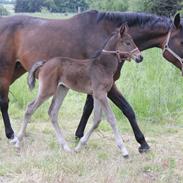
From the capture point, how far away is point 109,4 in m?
35.0

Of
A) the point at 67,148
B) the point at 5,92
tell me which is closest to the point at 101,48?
the point at 67,148

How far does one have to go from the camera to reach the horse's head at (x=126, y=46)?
4.84 meters

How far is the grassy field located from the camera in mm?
4211

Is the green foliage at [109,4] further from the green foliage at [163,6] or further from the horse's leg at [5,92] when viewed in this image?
the horse's leg at [5,92]

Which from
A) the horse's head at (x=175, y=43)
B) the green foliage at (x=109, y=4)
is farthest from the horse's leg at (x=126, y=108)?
the green foliage at (x=109, y=4)

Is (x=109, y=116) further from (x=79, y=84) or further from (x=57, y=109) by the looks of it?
(x=57, y=109)

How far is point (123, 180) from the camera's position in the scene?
4027 mm

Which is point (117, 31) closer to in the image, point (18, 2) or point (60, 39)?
point (60, 39)

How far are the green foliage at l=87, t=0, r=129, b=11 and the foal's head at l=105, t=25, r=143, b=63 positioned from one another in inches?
1168

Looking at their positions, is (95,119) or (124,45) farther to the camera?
(95,119)

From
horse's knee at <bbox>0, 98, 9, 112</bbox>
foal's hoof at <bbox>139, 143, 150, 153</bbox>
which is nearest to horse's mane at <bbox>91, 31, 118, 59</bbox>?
foal's hoof at <bbox>139, 143, 150, 153</bbox>

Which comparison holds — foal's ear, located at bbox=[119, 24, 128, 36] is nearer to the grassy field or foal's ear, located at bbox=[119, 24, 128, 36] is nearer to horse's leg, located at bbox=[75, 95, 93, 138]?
horse's leg, located at bbox=[75, 95, 93, 138]

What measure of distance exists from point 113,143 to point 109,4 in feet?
99.7

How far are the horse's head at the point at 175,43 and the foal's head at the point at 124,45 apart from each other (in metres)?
0.50
